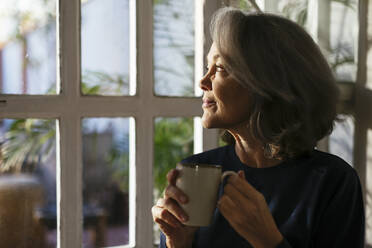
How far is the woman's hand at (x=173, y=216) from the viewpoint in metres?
1.03

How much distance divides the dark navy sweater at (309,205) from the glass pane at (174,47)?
63cm

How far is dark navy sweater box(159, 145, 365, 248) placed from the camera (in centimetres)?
116

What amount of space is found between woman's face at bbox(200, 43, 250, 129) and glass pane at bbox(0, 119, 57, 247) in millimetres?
639

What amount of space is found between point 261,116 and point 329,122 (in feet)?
0.71

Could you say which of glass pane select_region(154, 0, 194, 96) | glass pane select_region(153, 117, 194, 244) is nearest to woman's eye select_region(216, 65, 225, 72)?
glass pane select_region(154, 0, 194, 96)

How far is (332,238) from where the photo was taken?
1.15m

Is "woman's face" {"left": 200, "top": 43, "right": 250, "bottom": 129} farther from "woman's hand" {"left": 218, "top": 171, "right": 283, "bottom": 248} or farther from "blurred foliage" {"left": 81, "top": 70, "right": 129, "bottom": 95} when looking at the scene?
"blurred foliage" {"left": 81, "top": 70, "right": 129, "bottom": 95}

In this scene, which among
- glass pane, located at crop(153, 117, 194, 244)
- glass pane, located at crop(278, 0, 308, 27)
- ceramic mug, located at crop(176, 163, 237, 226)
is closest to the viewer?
ceramic mug, located at crop(176, 163, 237, 226)

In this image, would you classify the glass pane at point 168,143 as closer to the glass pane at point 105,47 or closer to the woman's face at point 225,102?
the glass pane at point 105,47

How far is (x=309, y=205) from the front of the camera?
1.19 metres

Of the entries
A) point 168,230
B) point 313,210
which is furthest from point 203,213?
point 313,210

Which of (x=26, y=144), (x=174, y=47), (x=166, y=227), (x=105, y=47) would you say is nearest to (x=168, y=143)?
(x=174, y=47)

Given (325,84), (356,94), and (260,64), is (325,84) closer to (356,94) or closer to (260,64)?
(260,64)

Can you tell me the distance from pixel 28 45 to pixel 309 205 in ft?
3.41
